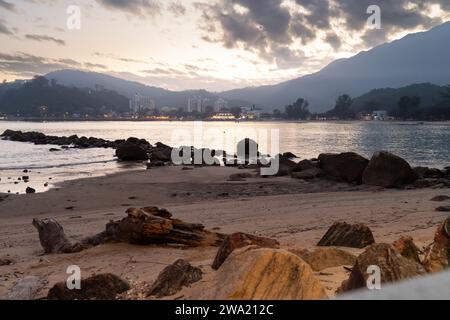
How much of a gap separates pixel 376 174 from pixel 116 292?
57.0ft

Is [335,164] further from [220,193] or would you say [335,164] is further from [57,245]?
[57,245]

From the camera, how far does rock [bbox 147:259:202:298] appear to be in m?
5.14

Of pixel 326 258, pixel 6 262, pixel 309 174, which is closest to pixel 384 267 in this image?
pixel 326 258

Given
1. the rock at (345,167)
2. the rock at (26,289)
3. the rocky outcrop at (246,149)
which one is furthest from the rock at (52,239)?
the rocky outcrop at (246,149)

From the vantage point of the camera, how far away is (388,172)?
20.0 meters

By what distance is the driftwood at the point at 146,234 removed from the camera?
28.4 ft

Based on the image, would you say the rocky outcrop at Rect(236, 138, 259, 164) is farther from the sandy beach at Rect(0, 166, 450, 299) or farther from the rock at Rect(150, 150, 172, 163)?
the sandy beach at Rect(0, 166, 450, 299)

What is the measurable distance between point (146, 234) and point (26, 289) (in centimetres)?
300

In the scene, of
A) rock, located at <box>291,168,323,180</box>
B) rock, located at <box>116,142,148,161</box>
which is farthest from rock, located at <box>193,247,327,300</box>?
rock, located at <box>116,142,148,161</box>

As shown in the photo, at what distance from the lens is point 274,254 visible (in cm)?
414

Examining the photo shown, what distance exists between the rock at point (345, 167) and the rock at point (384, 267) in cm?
1787

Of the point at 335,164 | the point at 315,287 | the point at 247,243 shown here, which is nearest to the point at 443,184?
the point at 335,164

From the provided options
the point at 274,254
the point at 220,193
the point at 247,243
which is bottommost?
the point at 220,193

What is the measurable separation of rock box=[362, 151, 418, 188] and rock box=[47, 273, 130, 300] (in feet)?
54.6
